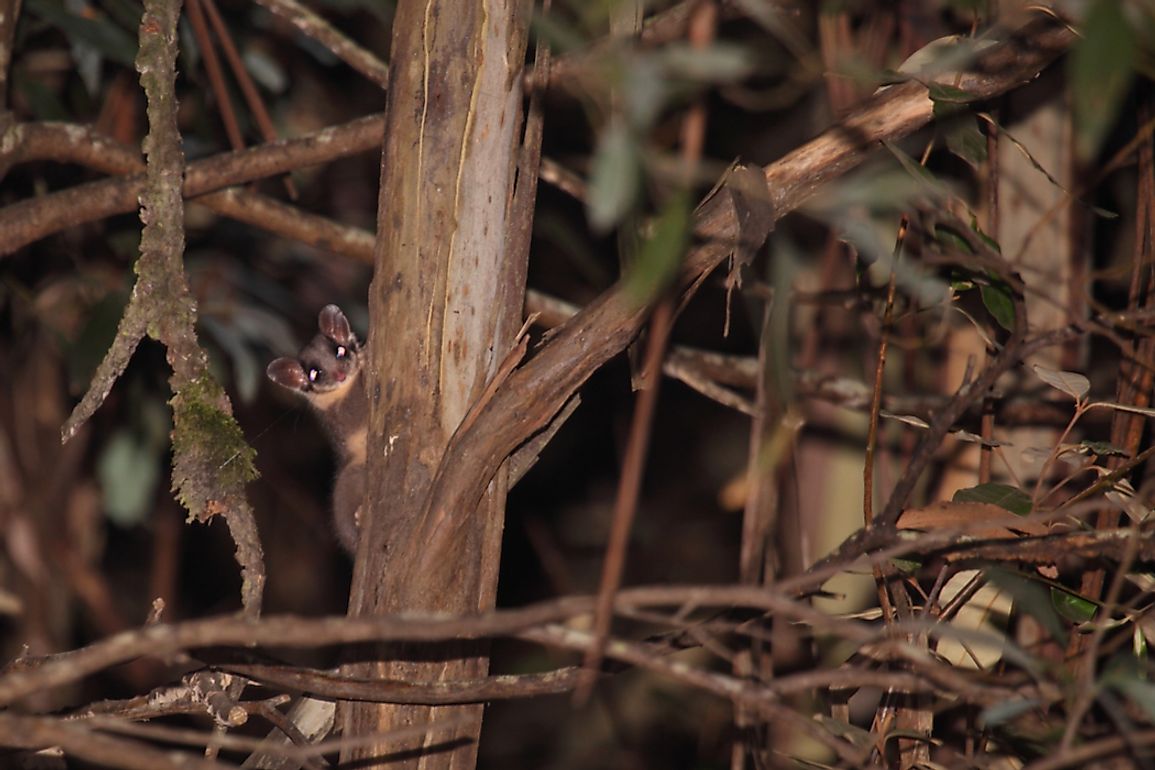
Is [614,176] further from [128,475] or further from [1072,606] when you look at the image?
[128,475]

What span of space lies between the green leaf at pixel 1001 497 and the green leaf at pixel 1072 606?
0.17 m

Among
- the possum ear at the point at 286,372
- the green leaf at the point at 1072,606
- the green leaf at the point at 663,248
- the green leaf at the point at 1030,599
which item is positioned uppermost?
the possum ear at the point at 286,372

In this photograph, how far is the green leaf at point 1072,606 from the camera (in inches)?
88.5

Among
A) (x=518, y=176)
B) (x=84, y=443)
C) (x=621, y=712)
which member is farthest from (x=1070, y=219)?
(x=84, y=443)

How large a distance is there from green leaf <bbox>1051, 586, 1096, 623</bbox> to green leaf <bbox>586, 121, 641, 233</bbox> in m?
1.40

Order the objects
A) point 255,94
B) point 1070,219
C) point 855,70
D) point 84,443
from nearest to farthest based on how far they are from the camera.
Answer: point 855,70
point 1070,219
point 255,94
point 84,443

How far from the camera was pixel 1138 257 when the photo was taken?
2449mm

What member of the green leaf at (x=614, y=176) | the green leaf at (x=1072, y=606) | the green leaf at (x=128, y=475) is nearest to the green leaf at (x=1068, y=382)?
the green leaf at (x=1072, y=606)

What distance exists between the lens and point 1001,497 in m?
2.30

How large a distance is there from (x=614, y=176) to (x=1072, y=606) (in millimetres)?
1487

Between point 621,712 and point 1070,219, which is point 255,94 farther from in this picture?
point 621,712

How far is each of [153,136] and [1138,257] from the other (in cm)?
200

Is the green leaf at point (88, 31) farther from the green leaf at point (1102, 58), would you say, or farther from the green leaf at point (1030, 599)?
the green leaf at point (1102, 58)

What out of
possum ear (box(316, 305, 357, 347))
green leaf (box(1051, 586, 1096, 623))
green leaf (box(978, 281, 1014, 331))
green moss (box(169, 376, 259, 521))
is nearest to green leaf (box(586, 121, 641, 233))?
green moss (box(169, 376, 259, 521))
